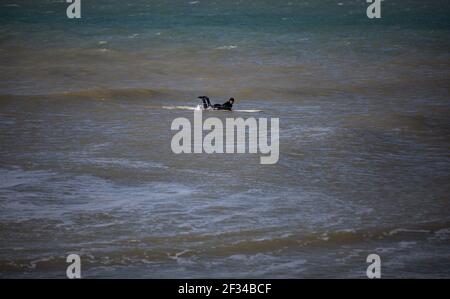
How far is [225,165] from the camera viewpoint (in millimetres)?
10609

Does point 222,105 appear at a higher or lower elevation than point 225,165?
higher

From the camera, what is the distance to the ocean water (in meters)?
7.69

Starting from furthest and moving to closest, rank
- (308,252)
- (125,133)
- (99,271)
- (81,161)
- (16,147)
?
(125,133), (16,147), (81,161), (308,252), (99,271)

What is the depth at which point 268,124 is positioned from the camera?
13281 millimetres

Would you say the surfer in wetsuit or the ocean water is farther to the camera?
the surfer in wetsuit

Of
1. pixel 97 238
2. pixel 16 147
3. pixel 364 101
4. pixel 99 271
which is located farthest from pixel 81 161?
pixel 364 101

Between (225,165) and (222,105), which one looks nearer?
(225,165)

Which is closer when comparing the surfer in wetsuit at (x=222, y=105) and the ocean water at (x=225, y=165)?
the ocean water at (x=225, y=165)

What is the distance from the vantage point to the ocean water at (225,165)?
769 cm

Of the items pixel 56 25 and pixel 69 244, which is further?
pixel 56 25

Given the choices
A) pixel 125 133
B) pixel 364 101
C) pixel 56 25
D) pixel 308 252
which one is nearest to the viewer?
pixel 308 252

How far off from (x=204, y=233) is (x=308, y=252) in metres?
0.99

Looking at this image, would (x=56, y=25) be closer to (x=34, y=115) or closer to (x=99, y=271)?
(x=34, y=115)

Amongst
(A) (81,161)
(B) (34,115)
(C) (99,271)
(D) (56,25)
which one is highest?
(D) (56,25)
